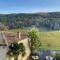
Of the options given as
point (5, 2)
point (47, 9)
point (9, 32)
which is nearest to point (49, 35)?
point (47, 9)

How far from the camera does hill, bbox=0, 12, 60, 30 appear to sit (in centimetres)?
793

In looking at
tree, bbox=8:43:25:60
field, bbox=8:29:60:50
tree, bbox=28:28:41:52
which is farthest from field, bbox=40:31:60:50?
tree, bbox=8:43:25:60

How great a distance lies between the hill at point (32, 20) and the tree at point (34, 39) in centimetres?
34

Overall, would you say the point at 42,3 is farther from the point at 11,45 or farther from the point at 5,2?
the point at 11,45

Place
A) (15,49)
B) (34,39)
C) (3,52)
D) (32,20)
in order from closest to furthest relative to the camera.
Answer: (3,52)
(15,49)
(32,20)
(34,39)

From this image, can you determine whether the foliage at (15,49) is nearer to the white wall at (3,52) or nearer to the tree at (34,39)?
the white wall at (3,52)

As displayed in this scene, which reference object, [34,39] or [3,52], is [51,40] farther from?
[3,52]

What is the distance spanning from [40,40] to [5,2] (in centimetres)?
208

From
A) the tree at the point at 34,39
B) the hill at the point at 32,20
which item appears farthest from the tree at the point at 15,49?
the tree at the point at 34,39

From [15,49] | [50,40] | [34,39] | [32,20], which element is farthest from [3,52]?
[50,40]

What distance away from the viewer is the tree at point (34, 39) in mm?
8438

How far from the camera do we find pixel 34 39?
8.54 metres

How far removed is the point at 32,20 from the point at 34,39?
2.82ft

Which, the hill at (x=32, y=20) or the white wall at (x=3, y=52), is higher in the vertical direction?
the hill at (x=32, y=20)
